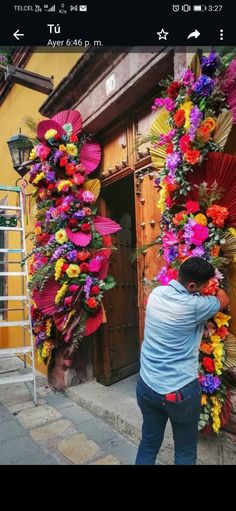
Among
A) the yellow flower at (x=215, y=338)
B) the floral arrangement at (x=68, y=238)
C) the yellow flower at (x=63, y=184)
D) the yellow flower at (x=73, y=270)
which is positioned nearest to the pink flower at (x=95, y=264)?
the floral arrangement at (x=68, y=238)

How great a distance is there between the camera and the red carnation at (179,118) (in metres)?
1.96

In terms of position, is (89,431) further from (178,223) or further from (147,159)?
(147,159)

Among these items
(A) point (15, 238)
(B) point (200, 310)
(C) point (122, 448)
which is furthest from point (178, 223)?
(A) point (15, 238)

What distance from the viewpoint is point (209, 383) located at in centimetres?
188

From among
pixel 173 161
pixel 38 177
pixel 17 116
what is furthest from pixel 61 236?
pixel 17 116

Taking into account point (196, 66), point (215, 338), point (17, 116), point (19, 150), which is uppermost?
point (17, 116)

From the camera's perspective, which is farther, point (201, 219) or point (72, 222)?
point (72, 222)

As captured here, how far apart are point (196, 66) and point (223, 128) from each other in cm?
37

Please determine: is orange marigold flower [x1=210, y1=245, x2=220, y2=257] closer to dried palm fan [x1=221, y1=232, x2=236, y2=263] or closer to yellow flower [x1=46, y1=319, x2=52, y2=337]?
dried palm fan [x1=221, y1=232, x2=236, y2=263]

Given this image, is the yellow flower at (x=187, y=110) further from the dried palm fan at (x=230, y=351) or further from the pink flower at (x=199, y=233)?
the dried palm fan at (x=230, y=351)

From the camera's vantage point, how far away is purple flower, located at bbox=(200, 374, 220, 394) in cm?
188

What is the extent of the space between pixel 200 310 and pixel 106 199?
232 cm

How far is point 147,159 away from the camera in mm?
2885

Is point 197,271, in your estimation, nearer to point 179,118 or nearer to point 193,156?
point 193,156
